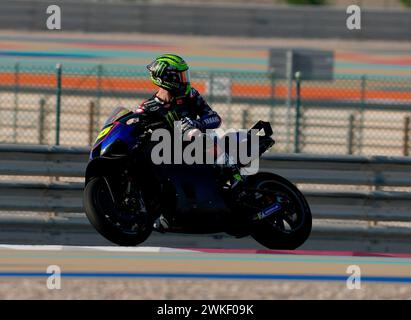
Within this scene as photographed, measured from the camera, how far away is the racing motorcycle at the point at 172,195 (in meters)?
7.93

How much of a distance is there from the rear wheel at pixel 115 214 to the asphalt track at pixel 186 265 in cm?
14

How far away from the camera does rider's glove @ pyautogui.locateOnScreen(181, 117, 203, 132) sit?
7.99m

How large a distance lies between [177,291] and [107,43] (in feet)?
79.1

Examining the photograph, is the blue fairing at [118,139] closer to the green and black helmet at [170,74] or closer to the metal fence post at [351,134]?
the green and black helmet at [170,74]

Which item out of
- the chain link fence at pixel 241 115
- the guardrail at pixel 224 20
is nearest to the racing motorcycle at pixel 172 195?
the chain link fence at pixel 241 115

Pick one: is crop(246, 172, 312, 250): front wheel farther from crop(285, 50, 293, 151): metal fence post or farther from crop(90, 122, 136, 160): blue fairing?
crop(285, 50, 293, 151): metal fence post

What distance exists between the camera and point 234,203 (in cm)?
834

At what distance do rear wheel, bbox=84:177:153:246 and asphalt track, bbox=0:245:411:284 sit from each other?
144mm

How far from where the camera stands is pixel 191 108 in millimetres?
8328

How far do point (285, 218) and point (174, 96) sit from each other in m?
1.44

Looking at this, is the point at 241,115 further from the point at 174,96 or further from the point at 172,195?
the point at 172,195

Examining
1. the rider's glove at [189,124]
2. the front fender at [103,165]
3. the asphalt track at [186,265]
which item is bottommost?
the asphalt track at [186,265]

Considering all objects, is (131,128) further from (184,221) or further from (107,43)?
(107,43)

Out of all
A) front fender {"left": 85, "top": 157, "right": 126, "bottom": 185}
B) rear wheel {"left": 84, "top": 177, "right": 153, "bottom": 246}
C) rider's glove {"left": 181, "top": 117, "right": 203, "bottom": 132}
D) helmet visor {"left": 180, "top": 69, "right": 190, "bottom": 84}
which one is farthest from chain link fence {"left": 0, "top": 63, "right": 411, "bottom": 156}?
front fender {"left": 85, "top": 157, "right": 126, "bottom": 185}
